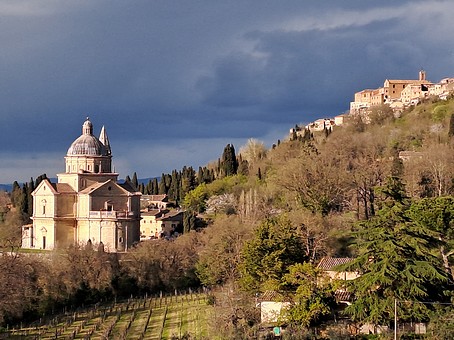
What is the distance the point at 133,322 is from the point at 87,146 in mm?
28299

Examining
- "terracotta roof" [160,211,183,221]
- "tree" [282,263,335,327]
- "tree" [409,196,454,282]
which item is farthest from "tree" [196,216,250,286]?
"terracotta roof" [160,211,183,221]

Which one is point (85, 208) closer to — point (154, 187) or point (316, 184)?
point (316, 184)

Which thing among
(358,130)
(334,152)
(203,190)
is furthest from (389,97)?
(334,152)

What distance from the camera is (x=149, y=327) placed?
107ft

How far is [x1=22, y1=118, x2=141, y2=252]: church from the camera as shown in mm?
56062

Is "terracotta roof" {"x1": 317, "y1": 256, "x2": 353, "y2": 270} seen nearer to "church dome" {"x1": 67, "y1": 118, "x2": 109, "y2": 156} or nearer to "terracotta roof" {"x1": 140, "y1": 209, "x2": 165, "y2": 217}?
"church dome" {"x1": 67, "y1": 118, "x2": 109, "y2": 156}

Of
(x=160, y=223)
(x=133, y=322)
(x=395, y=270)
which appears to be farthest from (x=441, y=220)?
(x=160, y=223)

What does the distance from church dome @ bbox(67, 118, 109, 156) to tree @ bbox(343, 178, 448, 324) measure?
36911mm

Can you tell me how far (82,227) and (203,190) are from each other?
16.8m

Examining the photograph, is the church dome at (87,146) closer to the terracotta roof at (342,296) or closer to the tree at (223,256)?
the tree at (223,256)

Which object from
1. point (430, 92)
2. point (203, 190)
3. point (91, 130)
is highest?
point (430, 92)

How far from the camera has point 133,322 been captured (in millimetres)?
33844

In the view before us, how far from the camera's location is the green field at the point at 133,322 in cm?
3098

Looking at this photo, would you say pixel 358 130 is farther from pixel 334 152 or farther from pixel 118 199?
pixel 118 199
